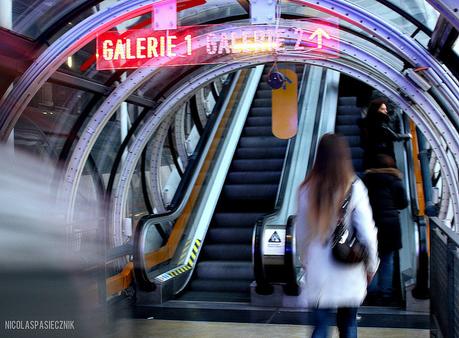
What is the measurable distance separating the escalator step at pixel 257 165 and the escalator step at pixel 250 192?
2.05 ft

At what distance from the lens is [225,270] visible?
903 cm

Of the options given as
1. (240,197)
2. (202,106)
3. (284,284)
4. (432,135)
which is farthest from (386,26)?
(202,106)

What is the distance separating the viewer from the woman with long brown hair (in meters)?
3.61

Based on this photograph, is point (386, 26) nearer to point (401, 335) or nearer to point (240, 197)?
point (401, 335)

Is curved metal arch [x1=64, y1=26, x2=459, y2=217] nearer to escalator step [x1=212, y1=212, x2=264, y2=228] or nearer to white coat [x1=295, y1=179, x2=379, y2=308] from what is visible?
white coat [x1=295, y1=179, x2=379, y2=308]

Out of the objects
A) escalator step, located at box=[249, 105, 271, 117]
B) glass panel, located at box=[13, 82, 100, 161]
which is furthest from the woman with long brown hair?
escalator step, located at box=[249, 105, 271, 117]

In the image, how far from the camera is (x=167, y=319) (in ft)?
22.6

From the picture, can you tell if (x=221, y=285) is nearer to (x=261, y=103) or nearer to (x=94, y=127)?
(x=94, y=127)

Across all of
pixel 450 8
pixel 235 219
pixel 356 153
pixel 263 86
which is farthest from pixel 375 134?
pixel 263 86

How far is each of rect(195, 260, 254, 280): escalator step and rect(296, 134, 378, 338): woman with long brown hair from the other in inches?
206

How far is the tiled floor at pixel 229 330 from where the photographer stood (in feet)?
19.9

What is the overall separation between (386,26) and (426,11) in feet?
3.29

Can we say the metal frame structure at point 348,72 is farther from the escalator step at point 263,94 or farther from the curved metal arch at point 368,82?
the escalator step at point 263,94

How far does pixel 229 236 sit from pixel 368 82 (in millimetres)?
3511
